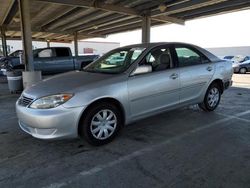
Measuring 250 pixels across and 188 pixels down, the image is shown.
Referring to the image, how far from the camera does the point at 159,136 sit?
3.92 metres

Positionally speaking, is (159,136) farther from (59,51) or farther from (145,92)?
(59,51)

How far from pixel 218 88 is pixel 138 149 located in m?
2.88

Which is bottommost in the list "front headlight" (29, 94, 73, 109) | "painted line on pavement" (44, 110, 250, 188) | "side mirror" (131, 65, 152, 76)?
"painted line on pavement" (44, 110, 250, 188)

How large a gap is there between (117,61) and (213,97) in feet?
7.94

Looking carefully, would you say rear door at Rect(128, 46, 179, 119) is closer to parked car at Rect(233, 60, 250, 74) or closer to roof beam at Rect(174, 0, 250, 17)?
roof beam at Rect(174, 0, 250, 17)

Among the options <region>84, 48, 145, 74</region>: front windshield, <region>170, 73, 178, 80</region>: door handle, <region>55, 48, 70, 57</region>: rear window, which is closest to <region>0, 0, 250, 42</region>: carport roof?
<region>55, 48, 70, 57</region>: rear window

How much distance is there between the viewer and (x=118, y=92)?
11.6ft

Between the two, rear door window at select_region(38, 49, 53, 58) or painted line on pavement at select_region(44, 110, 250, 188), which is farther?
rear door window at select_region(38, 49, 53, 58)

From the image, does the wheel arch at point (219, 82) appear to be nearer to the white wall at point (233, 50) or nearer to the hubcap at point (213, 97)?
the hubcap at point (213, 97)

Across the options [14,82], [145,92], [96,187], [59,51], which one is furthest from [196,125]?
[59,51]

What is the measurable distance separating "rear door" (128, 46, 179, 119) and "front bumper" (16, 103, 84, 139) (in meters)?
0.98

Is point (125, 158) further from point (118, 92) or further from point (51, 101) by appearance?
point (51, 101)

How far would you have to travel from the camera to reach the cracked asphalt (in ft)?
8.57

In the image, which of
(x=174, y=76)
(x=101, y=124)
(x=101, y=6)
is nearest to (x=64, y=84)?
(x=101, y=124)
